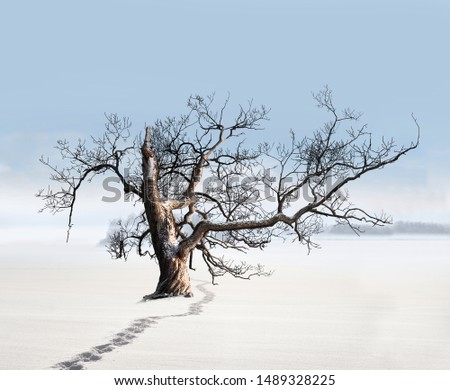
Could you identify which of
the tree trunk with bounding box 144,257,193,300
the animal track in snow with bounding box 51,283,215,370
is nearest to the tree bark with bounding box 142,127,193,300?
the tree trunk with bounding box 144,257,193,300

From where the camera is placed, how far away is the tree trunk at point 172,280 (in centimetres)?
1282

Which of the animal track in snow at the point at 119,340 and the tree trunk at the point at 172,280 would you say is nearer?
the animal track in snow at the point at 119,340

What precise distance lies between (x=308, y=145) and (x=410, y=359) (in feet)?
25.8

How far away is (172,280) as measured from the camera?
1295cm

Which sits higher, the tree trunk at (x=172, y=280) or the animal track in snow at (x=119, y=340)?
the tree trunk at (x=172, y=280)

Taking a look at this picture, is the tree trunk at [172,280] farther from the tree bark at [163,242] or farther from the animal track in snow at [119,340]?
the animal track in snow at [119,340]

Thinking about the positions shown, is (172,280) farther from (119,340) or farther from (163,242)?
(119,340)

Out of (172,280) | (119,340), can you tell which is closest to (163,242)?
(172,280)

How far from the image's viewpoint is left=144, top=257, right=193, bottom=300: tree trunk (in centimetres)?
1282

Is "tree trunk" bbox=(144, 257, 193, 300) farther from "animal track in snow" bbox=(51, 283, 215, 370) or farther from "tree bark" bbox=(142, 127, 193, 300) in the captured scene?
"animal track in snow" bbox=(51, 283, 215, 370)

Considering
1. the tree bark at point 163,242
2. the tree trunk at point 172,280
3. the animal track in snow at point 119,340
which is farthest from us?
the tree bark at point 163,242

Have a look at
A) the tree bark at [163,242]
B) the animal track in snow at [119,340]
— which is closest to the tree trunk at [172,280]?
the tree bark at [163,242]

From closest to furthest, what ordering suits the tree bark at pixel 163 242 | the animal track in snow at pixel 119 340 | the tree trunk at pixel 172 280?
the animal track in snow at pixel 119 340, the tree trunk at pixel 172 280, the tree bark at pixel 163 242
